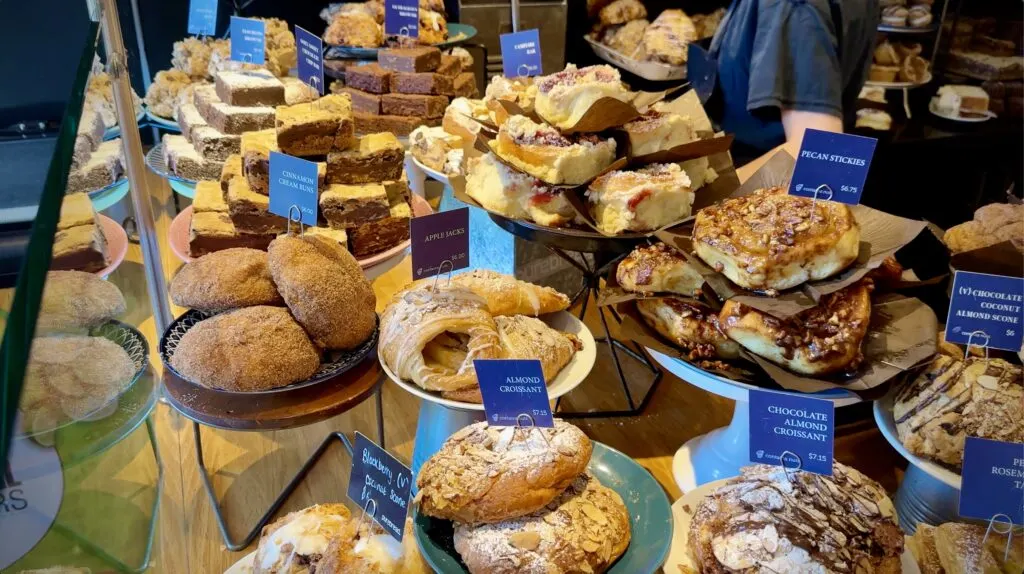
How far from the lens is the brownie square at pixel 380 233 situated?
2117 millimetres

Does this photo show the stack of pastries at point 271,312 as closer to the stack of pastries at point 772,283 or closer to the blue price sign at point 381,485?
the blue price sign at point 381,485

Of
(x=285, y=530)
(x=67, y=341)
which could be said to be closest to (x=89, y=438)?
(x=67, y=341)

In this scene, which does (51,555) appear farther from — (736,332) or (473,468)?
(736,332)

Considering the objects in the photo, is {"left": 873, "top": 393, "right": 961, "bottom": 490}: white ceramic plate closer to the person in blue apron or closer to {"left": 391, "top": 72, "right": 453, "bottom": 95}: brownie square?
the person in blue apron

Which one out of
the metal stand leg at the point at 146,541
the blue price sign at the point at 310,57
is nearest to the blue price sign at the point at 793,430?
the metal stand leg at the point at 146,541

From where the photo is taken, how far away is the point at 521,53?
9.18 feet

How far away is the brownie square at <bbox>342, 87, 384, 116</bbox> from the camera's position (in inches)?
135

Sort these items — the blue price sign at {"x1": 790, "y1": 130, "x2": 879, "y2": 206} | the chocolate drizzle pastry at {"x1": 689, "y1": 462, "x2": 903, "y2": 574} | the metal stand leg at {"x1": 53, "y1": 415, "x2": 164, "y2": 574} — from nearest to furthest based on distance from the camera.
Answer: the metal stand leg at {"x1": 53, "y1": 415, "x2": 164, "y2": 574}
the chocolate drizzle pastry at {"x1": 689, "y1": 462, "x2": 903, "y2": 574}
the blue price sign at {"x1": 790, "y1": 130, "x2": 879, "y2": 206}

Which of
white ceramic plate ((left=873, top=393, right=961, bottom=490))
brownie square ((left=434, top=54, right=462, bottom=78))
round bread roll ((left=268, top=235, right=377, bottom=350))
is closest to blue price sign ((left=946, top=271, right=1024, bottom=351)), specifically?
white ceramic plate ((left=873, top=393, right=961, bottom=490))

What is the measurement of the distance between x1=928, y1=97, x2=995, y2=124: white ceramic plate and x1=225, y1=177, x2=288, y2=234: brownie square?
3.63 meters

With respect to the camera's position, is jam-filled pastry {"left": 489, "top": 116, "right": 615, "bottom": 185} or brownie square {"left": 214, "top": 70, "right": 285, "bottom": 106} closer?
jam-filled pastry {"left": 489, "top": 116, "right": 615, "bottom": 185}

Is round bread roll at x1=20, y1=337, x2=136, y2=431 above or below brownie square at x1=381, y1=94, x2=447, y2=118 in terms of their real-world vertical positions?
above

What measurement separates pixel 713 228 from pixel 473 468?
0.71m

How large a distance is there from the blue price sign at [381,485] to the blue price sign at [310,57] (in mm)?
1661
